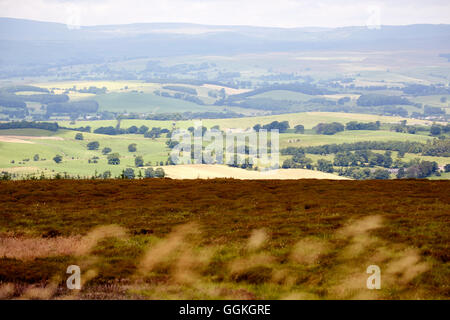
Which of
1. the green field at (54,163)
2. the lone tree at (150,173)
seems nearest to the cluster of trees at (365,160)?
the green field at (54,163)

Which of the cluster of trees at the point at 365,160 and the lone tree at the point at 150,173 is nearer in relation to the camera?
the lone tree at the point at 150,173

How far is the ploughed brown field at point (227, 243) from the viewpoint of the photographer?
1584 centimetres

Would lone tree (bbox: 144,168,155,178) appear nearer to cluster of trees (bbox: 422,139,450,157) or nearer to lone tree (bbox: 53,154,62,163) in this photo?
lone tree (bbox: 53,154,62,163)

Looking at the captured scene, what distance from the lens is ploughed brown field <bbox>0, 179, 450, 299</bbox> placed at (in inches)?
623

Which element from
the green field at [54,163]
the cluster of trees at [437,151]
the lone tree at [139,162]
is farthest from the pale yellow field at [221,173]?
the cluster of trees at [437,151]

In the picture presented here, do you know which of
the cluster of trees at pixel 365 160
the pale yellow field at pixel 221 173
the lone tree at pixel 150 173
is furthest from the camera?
the cluster of trees at pixel 365 160

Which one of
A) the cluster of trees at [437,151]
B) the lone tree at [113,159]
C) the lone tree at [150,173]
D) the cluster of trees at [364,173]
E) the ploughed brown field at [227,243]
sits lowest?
the cluster of trees at [364,173]

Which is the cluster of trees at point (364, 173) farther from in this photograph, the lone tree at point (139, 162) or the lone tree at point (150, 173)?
the lone tree at point (150, 173)

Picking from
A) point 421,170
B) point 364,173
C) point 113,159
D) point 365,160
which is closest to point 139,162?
point 113,159

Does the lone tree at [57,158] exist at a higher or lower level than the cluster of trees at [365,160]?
higher

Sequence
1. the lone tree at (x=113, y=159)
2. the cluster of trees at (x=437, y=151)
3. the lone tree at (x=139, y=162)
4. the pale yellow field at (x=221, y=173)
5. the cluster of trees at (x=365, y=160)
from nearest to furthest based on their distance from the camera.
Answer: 1. the pale yellow field at (x=221, y=173)
2. the lone tree at (x=139, y=162)
3. the lone tree at (x=113, y=159)
4. the cluster of trees at (x=365, y=160)
5. the cluster of trees at (x=437, y=151)

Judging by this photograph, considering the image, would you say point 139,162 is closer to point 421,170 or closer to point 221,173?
point 221,173

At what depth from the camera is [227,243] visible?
66.9 feet

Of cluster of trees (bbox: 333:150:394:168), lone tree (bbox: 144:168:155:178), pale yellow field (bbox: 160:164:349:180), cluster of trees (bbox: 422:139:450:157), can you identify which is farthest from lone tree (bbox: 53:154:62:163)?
cluster of trees (bbox: 422:139:450:157)
